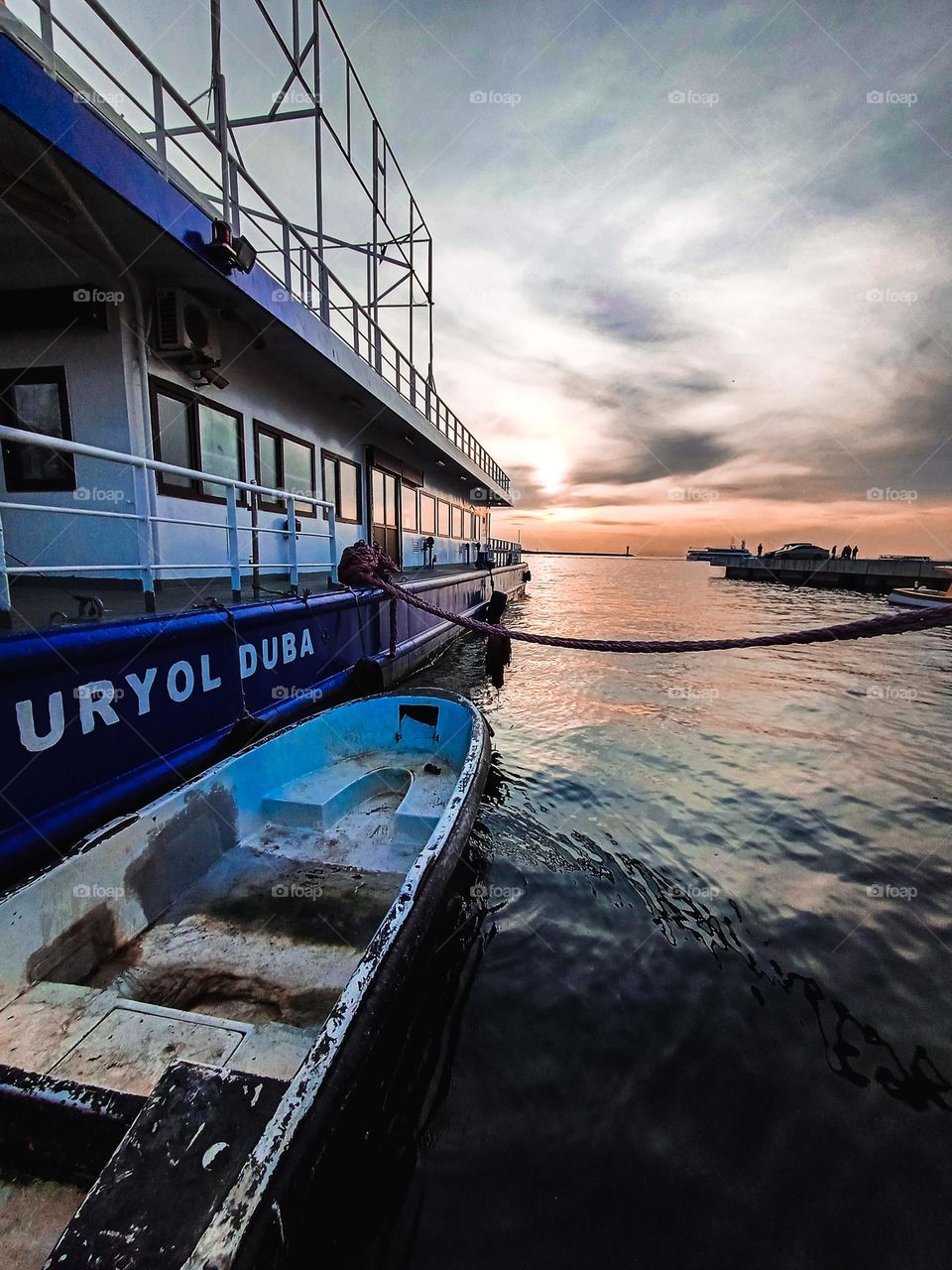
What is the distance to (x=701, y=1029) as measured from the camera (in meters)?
3.01

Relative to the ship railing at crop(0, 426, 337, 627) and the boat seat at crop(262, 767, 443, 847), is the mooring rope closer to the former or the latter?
the ship railing at crop(0, 426, 337, 627)

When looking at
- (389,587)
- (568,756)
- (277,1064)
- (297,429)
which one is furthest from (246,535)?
(277,1064)

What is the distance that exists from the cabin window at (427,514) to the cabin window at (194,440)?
10250mm

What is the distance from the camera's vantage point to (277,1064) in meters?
2.06

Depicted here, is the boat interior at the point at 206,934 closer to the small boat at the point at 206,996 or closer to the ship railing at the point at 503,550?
the small boat at the point at 206,996

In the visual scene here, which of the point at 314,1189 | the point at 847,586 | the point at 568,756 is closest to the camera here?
the point at 314,1189

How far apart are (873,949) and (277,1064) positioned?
386 cm

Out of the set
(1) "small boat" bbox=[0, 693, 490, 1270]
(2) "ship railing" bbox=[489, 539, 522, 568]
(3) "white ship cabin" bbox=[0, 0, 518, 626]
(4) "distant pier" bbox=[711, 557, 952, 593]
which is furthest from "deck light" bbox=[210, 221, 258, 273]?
(4) "distant pier" bbox=[711, 557, 952, 593]

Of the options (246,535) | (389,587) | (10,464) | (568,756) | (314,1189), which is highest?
(10,464)

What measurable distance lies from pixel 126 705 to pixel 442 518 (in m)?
18.3

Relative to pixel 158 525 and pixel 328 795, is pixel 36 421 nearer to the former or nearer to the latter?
pixel 158 525

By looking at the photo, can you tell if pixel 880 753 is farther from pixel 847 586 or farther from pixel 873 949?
pixel 847 586

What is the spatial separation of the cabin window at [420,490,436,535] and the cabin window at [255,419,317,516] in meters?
7.98

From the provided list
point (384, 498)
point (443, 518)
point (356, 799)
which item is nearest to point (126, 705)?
point (356, 799)
